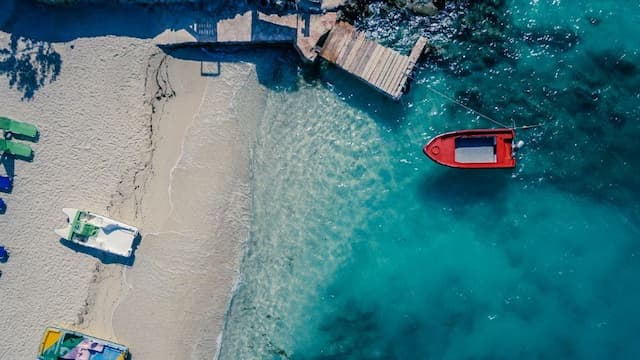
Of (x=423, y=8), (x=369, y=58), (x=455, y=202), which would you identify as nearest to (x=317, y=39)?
(x=369, y=58)

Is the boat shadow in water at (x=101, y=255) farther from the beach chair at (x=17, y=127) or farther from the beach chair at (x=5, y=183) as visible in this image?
the beach chair at (x=17, y=127)

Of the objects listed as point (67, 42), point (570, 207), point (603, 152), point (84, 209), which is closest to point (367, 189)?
point (570, 207)

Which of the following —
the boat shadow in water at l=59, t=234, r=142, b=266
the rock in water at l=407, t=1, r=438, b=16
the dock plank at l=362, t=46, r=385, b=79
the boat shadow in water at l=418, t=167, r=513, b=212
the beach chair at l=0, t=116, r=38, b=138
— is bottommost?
the boat shadow in water at l=59, t=234, r=142, b=266

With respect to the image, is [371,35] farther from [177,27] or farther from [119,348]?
[119,348]

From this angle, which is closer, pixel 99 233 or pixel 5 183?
pixel 99 233

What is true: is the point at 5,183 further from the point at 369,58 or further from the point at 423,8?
the point at 423,8

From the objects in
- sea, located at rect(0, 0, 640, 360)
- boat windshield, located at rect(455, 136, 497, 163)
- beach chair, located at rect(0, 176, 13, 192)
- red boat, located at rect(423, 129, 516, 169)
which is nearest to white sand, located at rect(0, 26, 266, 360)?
beach chair, located at rect(0, 176, 13, 192)

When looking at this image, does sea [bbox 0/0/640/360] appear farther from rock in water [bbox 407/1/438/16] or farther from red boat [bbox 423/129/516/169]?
red boat [bbox 423/129/516/169]

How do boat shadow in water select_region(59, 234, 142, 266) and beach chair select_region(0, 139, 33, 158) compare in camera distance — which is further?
boat shadow in water select_region(59, 234, 142, 266)
